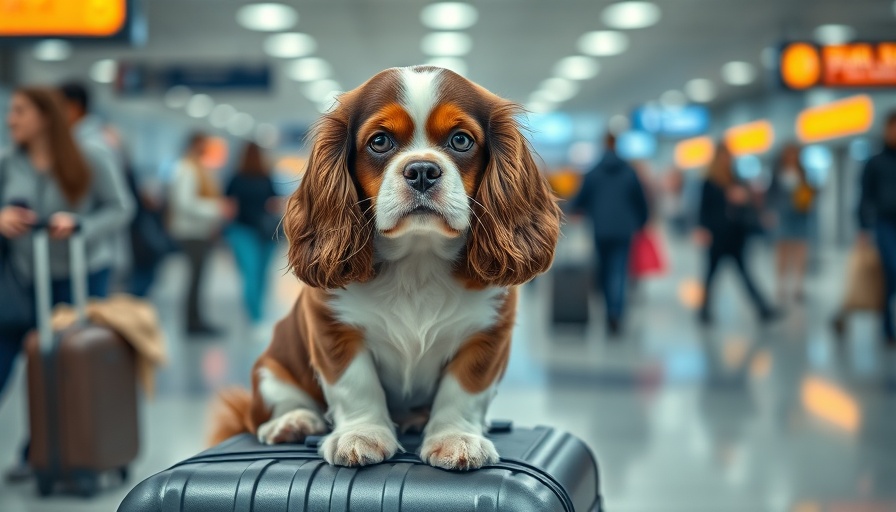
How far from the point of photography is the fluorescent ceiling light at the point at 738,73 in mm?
19331

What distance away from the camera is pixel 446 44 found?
15.8 metres

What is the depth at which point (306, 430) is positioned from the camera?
6.75 feet

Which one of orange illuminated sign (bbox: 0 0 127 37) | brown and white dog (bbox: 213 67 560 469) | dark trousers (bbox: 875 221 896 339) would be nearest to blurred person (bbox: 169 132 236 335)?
orange illuminated sign (bbox: 0 0 127 37)

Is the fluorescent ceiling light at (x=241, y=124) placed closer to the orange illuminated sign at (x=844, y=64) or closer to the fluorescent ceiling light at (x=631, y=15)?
the fluorescent ceiling light at (x=631, y=15)

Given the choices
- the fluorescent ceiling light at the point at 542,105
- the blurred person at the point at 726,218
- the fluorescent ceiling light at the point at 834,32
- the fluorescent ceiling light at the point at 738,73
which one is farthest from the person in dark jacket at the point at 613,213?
the fluorescent ceiling light at the point at 542,105

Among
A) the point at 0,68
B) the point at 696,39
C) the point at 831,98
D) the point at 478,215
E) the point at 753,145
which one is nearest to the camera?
the point at 478,215

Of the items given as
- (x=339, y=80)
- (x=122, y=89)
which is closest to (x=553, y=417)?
(x=122, y=89)

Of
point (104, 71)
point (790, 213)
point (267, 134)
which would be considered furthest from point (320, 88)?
point (267, 134)

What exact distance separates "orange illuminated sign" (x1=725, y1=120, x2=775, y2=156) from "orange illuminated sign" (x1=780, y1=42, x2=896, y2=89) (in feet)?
40.3

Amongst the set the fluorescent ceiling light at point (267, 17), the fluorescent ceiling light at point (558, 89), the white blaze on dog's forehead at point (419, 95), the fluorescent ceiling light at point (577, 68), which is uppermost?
the fluorescent ceiling light at point (267, 17)

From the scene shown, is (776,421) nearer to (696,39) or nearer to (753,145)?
(696,39)

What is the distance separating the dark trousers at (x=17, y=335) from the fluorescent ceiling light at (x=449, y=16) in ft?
29.0

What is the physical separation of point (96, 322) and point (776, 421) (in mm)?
3594

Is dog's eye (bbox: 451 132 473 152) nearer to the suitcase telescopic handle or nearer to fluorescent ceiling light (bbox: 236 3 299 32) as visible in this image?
the suitcase telescopic handle
